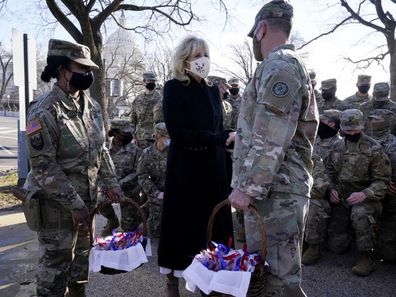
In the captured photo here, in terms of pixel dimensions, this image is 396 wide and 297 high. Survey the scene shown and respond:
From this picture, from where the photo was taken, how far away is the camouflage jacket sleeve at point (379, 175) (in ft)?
13.6

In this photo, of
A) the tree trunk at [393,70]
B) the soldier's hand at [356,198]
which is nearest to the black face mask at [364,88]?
the soldier's hand at [356,198]

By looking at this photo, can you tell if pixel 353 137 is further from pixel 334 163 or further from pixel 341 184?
pixel 341 184

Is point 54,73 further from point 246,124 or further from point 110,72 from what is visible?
point 110,72

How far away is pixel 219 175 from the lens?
3.14 m

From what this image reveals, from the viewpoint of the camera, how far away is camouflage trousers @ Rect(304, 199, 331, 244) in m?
4.42

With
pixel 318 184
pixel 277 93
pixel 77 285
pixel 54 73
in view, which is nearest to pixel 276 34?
pixel 277 93

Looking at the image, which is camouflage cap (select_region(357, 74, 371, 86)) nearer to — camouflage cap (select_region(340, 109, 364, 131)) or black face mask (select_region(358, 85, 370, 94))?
black face mask (select_region(358, 85, 370, 94))

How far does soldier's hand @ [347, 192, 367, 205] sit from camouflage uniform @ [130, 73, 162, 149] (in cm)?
372

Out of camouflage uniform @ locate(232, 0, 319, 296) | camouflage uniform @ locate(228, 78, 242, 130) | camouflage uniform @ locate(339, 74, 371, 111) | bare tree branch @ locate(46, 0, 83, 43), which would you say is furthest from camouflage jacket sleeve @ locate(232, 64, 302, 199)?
→ bare tree branch @ locate(46, 0, 83, 43)

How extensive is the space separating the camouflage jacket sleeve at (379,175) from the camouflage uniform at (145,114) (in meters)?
3.82

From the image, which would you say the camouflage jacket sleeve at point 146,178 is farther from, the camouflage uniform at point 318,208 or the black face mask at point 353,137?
the black face mask at point 353,137

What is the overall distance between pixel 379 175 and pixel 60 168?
10.6 feet

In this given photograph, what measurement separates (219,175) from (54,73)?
55.5 inches

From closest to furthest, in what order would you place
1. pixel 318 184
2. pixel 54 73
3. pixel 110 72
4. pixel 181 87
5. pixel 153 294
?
pixel 54 73
pixel 181 87
pixel 153 294
pixel 318 184
pixel 110 72
